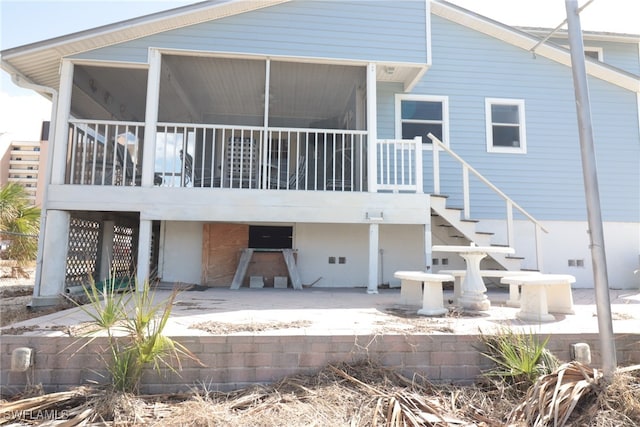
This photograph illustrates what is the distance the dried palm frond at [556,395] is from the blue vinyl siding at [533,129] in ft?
15.7

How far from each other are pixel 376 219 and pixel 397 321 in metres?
2.39

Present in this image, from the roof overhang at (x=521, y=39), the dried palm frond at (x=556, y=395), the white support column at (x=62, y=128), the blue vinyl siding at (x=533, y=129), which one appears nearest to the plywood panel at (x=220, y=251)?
the white support column at (x=62, y=128)

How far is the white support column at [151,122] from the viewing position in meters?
5.47

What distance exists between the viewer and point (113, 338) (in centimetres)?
265

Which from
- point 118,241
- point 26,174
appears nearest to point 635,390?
point 118,241

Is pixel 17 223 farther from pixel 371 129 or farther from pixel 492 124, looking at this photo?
pixel 492 124

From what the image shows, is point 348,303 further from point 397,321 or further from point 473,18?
point 473,18

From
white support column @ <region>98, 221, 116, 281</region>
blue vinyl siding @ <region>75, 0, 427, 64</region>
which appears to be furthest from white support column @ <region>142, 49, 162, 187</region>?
white support column @ <region>98, 221, 116, 281</region>

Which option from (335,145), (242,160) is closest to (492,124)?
(335,145)

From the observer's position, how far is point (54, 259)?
523 centimetres

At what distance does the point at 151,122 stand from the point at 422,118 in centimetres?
475

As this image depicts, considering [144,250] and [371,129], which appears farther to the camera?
[371,129]

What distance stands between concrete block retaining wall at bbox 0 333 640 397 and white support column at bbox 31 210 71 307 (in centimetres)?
288

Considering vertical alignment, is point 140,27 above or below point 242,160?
above
